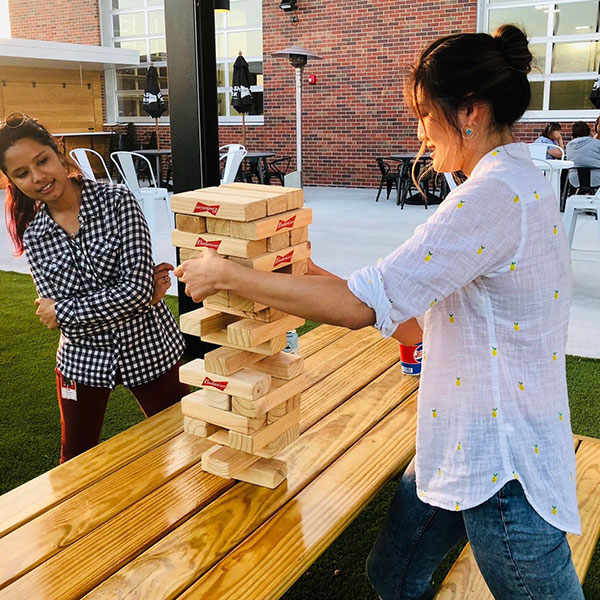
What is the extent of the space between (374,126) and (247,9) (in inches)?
149

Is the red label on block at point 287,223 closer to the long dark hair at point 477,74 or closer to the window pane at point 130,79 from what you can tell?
the long dark hair at point 477,74

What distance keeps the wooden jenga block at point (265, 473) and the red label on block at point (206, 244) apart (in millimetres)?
553

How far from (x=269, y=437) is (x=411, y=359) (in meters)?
0.87

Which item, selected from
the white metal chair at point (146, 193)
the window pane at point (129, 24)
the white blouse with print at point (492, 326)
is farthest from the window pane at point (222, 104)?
the white blouse with print at point (492, 326)

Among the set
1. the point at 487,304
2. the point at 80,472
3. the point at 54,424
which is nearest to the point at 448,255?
the point at 487,304

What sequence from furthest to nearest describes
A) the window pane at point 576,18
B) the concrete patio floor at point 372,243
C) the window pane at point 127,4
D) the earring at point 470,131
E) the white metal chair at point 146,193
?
the window pane at point 127,4 < the window pane at point 576,18 < the white metal chair at point 146,193 < the concrete patio floor at point 372,243 < the earring at point 470,131

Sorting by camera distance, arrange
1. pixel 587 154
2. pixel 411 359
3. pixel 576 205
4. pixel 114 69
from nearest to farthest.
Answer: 1. pixel 411 359
2. pixel 576 205
3. pixel 587 154
4. pixel 114 69

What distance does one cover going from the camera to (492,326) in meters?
1.21

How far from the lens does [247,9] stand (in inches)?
553

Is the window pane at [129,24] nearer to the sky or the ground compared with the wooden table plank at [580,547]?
nearer to the sky

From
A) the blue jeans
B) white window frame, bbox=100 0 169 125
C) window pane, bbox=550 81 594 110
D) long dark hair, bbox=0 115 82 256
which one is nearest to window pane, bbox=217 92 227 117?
white window frame, bbox=100 0 169 125

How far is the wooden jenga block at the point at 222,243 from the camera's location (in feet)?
4.41

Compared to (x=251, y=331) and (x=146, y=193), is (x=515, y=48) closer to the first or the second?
(x=251, y=331)

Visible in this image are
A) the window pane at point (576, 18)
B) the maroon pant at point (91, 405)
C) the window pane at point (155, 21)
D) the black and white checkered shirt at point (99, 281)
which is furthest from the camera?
the window pane at point (155, 21)
